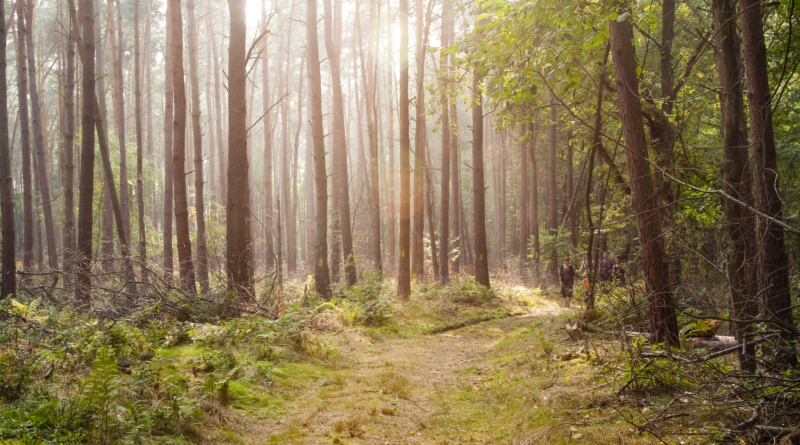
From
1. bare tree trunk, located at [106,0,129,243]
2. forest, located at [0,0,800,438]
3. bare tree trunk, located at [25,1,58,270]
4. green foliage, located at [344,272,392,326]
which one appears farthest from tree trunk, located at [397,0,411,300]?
bare tree trunk, located at [25,1,58,270]

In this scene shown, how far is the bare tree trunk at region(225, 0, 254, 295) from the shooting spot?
29.0 ft

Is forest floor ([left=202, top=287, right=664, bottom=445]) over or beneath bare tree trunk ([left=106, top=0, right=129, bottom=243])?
beneath

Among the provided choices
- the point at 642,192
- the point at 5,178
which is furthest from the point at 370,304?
the point at 5,178

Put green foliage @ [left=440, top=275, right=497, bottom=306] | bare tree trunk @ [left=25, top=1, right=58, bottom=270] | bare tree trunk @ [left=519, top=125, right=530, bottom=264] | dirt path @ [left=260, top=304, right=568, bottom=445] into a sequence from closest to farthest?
dirt path @ [left=260, top=304, right=568, bottom=445]
green foliage @ [left=440, top=275, right=497, bottom=306]
bare tree trunk @ [left=25, top=1, right=58, bottom=270]
bare tree trunk @ [left=519, top=125, right=530, bottom=264]

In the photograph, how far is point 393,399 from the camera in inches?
216

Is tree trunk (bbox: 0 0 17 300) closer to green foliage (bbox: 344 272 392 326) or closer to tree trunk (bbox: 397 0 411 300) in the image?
green foliage (bbox: 344 272 392 326)

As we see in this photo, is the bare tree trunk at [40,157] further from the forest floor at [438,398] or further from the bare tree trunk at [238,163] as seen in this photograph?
the forest floor at [438,398]

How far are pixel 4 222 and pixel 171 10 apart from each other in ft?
20.5

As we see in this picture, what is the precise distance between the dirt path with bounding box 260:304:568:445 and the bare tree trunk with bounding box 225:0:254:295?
8.45 ft

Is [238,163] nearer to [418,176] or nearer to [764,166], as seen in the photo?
[418,176]

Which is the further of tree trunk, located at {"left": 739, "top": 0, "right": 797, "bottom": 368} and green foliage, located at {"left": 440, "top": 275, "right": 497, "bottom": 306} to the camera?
green foliage, located at {"left": 440, "top": 275, "right": 497, "bottom": 306}

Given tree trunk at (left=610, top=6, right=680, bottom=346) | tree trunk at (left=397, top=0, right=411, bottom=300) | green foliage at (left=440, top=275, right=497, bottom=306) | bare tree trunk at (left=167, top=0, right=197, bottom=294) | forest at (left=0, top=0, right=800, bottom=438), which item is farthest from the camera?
green foliage at (left=440, top=275, right=497, bottom=306)

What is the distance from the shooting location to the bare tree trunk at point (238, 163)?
8.84 meters

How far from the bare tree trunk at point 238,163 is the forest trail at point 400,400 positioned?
2484 millimetres
